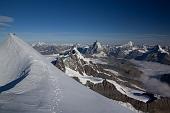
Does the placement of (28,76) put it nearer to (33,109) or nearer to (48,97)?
(48,97)

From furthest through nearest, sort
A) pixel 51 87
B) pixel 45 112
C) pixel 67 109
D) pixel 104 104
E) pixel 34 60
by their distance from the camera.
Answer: pixel 34 60 < pixel 51 87 < pixel 104 104 < pixel 67 109 < pixel 45 112

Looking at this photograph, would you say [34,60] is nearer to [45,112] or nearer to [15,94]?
[15,94]

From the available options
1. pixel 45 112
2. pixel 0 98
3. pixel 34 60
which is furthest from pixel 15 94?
pixel 34 60

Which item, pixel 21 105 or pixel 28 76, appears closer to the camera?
pixel 21 105

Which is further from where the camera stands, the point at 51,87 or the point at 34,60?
the point at 34,60

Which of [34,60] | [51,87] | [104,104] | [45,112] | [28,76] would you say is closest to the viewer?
[45,112]

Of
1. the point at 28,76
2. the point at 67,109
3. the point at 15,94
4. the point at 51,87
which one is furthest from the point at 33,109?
the point at 28,76
